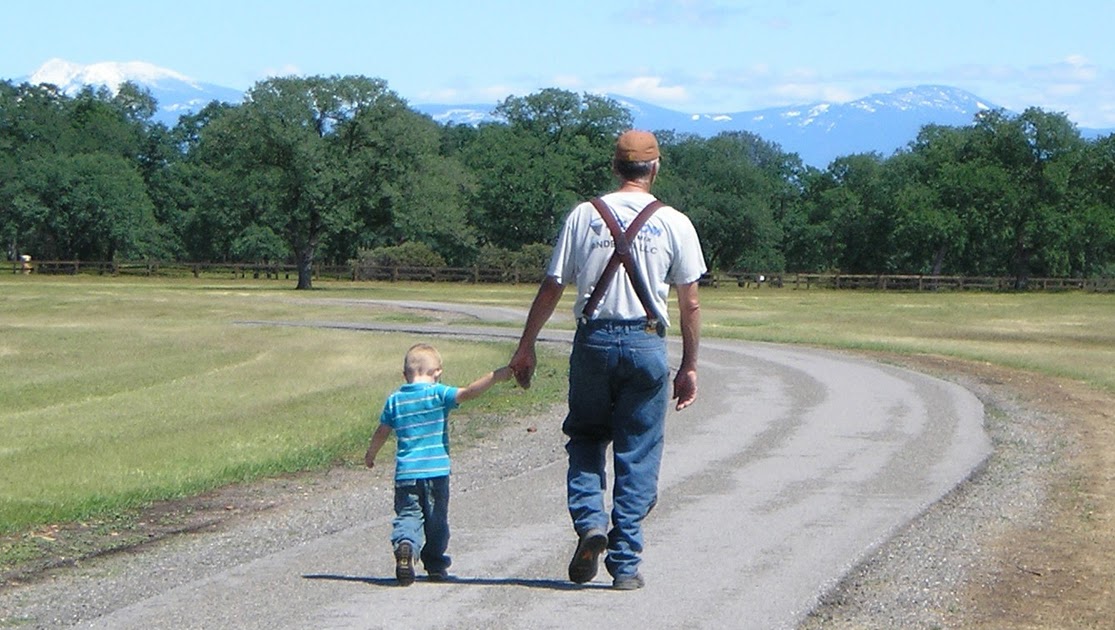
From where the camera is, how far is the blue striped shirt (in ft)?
25.5

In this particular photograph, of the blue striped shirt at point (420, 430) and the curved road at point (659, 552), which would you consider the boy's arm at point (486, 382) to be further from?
the curved road at point (659, 552)

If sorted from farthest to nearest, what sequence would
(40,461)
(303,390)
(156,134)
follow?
(156,134) → (303,390) → (40,461)

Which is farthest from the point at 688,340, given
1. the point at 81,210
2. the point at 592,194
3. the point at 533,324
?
the point at 592,194

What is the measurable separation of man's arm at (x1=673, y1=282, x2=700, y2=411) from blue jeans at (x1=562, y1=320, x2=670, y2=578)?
0.43ft

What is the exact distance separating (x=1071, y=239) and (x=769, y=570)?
97043 mm

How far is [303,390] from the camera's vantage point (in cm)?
2391

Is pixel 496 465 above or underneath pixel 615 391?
underneath

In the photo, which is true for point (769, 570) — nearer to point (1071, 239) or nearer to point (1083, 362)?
point (1083, 362)

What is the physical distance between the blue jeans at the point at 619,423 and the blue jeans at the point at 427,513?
0.71m

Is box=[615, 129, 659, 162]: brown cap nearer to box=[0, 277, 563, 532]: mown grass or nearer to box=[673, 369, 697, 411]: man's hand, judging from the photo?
box=[673, 369, 697, 411]: man's hand

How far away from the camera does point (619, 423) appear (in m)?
7.59

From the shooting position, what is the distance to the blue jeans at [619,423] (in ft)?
24.4

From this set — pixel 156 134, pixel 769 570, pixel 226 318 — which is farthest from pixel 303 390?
pixel 156 134

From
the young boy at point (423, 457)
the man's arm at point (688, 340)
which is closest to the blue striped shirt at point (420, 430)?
the young boy at point (423, 457)
